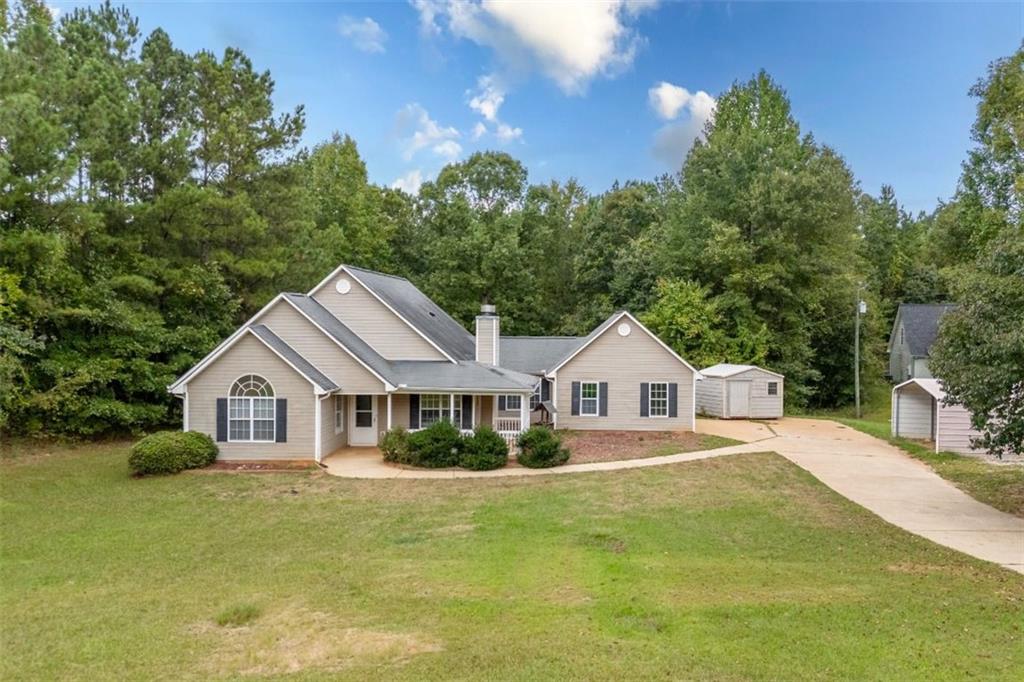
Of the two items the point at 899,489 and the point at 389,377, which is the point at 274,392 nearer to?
the point at 389,377

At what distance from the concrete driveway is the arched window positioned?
14.8 m

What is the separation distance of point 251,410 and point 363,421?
4054 millimetres

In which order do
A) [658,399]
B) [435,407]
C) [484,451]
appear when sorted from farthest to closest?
[658,399]
[435,407]
[484,451]

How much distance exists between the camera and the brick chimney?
2253 cm

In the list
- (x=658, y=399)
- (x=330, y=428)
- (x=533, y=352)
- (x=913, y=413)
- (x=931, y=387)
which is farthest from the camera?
(x=533, y=352)

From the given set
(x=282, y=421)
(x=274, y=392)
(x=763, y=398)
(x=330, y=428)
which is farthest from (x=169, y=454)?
(x=763, y=398)

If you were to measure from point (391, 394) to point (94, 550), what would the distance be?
10.2m

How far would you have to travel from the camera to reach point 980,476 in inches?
609

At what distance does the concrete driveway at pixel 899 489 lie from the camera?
10.3 metres

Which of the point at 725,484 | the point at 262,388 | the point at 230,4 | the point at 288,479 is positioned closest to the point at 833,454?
the point at 725,484

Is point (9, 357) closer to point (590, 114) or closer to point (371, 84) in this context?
point (371, 84)

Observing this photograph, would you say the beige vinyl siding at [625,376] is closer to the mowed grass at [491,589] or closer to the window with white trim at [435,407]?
the window with white trim at [435,407]

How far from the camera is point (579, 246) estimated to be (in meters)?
42.8

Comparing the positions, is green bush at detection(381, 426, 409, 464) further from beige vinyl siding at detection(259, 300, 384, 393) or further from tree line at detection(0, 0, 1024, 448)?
tree line at detection(0, 0, 1024, 448)
